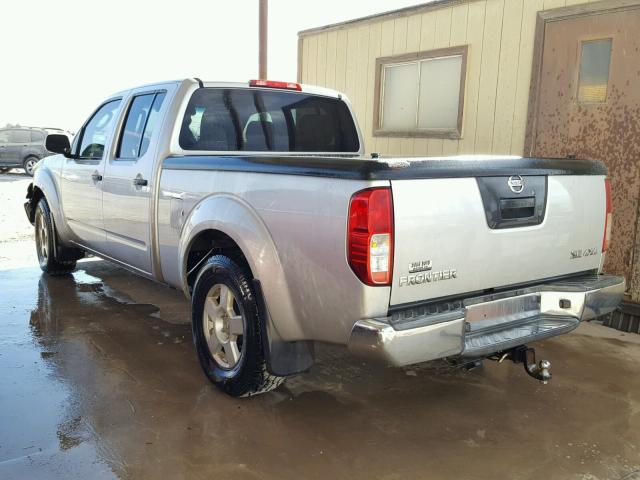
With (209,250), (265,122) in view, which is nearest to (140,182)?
(209,250)

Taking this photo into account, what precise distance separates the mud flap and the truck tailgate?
735mm

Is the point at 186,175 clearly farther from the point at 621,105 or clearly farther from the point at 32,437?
the point at 621,105

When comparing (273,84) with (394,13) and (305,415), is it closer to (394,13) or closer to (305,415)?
(305,415)

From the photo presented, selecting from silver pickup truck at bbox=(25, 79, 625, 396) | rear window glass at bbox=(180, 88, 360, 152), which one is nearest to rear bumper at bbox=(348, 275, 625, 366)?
silver pickup truck at bbox=(25, 79, 625, 396)

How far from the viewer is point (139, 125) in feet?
15.6

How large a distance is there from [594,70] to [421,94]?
2.17m

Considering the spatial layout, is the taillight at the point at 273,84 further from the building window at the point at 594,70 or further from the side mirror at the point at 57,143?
the building window at the point at 594,70

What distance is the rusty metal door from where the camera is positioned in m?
5.27

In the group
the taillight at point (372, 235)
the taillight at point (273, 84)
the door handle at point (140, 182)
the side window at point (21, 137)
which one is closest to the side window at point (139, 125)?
the door handle at point (140, 182)

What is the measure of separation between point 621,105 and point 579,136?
46cm

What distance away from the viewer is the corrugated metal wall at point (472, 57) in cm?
607

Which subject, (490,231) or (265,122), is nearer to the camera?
(490,231)

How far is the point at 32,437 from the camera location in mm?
3127

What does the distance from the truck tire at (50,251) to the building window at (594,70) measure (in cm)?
529
